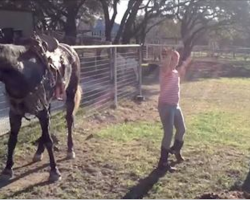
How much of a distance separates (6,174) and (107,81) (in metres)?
6.08

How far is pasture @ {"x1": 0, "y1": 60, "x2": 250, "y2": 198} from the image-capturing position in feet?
15.1

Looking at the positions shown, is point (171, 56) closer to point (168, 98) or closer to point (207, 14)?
point (168, 98)

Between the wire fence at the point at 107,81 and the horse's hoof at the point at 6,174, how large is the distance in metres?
2.07

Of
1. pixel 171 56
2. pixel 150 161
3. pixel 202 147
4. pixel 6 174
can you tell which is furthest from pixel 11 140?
pixel 202 147

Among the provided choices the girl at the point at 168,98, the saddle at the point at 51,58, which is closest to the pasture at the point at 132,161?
the girl at the point at 168,98

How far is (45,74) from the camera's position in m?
4.75

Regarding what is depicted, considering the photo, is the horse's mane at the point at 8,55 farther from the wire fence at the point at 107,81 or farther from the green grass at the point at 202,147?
the wire fence at the point at 107,81

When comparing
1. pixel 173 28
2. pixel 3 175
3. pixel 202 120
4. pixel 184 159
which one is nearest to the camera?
pixel 3 175

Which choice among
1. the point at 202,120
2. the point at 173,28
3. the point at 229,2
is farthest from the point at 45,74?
the point at 173,28

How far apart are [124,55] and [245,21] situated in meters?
20.2

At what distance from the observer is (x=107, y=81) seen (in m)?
10.9

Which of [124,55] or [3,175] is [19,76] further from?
[124,55]

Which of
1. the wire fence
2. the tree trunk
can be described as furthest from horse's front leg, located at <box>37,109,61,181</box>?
the tree trunk

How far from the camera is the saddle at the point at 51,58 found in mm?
4703
